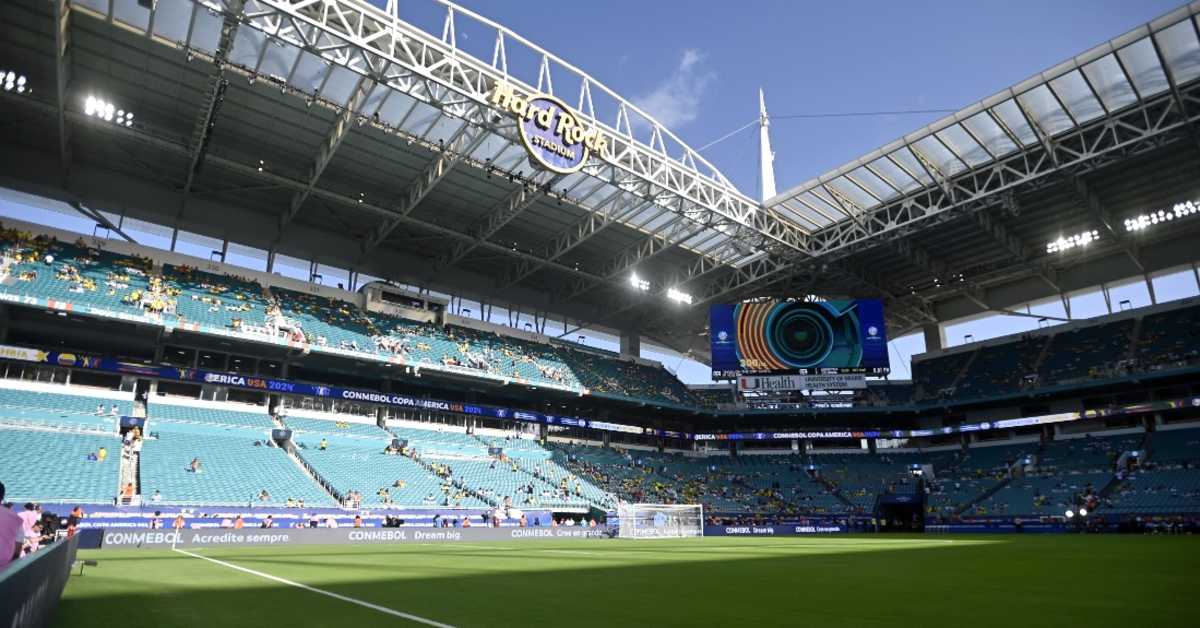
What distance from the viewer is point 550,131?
28656 millimetres

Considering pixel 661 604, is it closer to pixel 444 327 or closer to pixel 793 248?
pixel 793 248

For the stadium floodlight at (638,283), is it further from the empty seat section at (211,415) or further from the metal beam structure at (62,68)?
the metal beam structure at (62,68)

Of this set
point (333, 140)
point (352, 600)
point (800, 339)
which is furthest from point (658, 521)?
point (352, 600)

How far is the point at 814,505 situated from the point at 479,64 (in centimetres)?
4022

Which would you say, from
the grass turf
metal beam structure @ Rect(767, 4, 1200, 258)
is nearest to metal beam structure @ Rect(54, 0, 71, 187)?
the grass turf

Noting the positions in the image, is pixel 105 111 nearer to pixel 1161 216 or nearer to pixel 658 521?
pixel 658 521

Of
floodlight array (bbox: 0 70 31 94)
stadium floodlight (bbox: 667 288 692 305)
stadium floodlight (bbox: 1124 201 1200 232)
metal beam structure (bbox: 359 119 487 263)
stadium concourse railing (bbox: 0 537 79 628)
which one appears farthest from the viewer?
stadium floodlight (bbox: 667 288 692 305)

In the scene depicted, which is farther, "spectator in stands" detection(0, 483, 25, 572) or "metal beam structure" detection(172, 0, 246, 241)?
"metal beam structure" detection(172, 0, 246, 241)

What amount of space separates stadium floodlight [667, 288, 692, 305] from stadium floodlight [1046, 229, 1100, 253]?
81.7ft

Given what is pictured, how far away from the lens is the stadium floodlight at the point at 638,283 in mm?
48475

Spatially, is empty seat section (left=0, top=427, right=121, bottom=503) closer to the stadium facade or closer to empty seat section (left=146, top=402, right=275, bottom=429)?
the stadium facade

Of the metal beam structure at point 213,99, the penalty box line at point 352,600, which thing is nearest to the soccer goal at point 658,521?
the penalty box line at point 352,600

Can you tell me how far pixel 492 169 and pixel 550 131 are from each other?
18.6 feet

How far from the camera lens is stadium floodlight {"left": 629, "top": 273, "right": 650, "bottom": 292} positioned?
48475 millimetres
